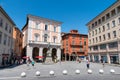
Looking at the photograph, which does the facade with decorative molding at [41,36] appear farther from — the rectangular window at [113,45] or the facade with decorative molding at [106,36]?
the rectangular window at [113,45]

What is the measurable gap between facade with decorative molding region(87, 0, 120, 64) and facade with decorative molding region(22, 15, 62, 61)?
13507 millimetres

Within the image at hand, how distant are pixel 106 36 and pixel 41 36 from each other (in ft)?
73.2

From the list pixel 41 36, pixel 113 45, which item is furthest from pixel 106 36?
pixel 41 36

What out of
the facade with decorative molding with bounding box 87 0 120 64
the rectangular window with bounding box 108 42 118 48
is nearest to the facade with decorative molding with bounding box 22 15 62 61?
the facade with decorative molding with bounding box 87 0 120 64

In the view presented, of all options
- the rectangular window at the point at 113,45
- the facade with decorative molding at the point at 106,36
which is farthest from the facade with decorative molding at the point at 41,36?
the rectangular window at the point at 113,45

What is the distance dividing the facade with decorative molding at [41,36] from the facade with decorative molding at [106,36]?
1351cm

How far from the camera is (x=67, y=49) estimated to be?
59.7 meters

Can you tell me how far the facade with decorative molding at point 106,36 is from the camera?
33.5m

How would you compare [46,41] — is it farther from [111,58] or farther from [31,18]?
[111,58]

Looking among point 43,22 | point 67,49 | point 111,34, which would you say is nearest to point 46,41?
point 43,22

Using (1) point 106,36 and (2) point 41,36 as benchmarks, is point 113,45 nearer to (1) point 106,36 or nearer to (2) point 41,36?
(1) point 106,36

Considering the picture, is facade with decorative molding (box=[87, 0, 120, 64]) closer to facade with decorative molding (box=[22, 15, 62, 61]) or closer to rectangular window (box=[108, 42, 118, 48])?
rectangular window (box=[108, 42, 118, 48])

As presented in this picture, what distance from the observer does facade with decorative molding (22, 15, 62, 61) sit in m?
42.6

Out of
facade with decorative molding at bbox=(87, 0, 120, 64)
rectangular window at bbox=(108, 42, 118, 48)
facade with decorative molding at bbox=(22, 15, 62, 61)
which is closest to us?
facade with decorative molding at bbox=(87, 0, 120, 64)
